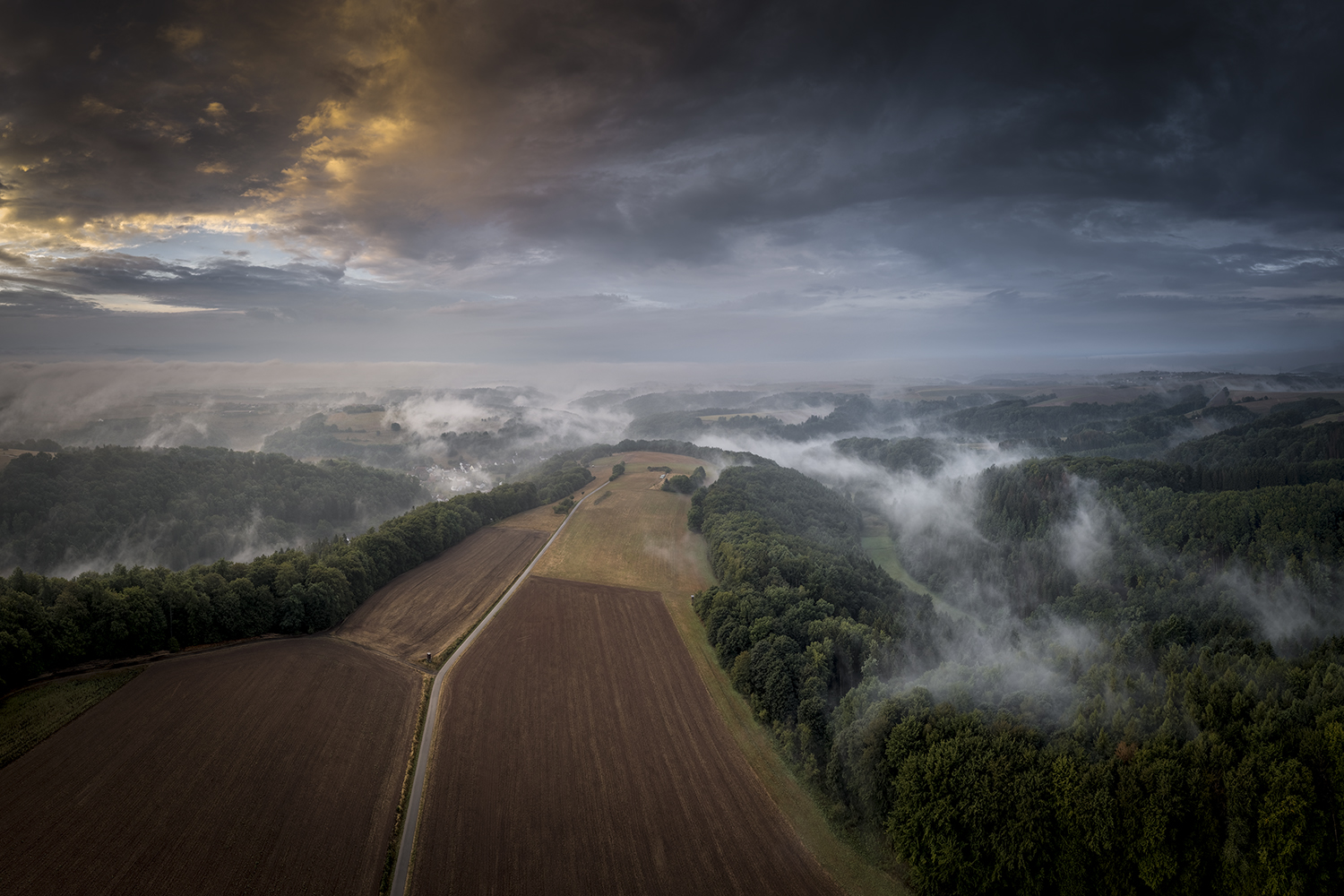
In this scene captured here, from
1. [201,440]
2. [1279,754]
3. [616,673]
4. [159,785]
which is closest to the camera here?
[1279,754]

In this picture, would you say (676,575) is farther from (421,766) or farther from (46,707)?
(46,707)

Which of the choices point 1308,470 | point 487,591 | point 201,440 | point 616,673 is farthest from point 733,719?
point 201,440

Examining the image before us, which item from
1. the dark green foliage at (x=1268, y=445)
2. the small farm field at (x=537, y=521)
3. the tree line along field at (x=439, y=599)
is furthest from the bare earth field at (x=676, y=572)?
the dark green foliage at (x=1268, y=445)

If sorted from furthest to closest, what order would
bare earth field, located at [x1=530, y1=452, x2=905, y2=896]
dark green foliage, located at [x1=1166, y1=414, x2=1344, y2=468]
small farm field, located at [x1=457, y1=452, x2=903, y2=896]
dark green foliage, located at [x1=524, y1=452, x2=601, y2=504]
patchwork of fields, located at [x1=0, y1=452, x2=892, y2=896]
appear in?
1. dark green foliage, located at [x1=524, y1=452, x2=601, y2=504]
2. dark green foliage, located at [x1=1166, y1=414, x2=1344, y2=468]
3. small farm field, located at [x1=457, y1=452, x2=903, y2=896]
4. bare earth field, located at [x1=530, y1=452, x2=905, y2=896]
5. patchwork of fields, located at [x1=0, y1=452, x2=892, y2=896]

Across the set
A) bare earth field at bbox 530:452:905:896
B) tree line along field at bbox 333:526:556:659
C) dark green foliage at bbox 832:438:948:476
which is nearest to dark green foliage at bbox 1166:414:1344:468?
dark green foliage at bbox 832:438:948:476

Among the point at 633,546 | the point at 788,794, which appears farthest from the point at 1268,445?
the point at 788,794

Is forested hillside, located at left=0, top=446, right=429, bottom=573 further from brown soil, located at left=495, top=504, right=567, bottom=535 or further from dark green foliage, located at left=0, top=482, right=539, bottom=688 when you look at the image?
dark green foliage, located at left=0, top=482, right=539, bottom=688

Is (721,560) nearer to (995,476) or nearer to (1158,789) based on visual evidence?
(1158,789)
